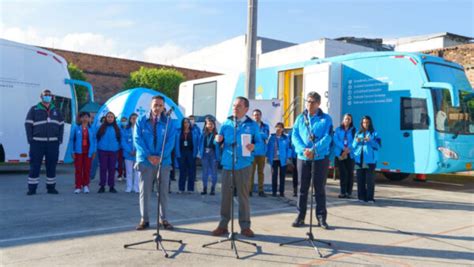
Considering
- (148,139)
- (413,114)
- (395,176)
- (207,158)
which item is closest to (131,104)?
(207,158)

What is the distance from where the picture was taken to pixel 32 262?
191 inches

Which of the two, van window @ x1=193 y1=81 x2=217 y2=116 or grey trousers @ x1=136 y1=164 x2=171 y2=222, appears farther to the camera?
van window @ x1=193 y1=81 x2=217 y2=116

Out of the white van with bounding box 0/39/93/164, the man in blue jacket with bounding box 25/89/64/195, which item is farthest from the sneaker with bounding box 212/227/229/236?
the white van with bounding box 0/39/93/164

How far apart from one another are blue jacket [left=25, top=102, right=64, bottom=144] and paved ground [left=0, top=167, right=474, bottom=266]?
49.7 inches

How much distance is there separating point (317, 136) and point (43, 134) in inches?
232

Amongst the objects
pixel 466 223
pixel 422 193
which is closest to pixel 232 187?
pixel 466 223

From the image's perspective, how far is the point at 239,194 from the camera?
6293mm

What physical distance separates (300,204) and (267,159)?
13.2 ft

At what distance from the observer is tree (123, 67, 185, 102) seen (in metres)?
29.0

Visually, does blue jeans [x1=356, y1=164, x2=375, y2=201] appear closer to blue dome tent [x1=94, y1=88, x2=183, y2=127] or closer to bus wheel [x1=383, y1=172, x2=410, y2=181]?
bus wheel [x1=383, y1=172, x2=410, y2=181]

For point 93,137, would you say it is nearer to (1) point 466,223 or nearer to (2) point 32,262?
(2) point 32,262

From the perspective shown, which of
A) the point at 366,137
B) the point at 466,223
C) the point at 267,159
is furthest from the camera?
the point at 267,159

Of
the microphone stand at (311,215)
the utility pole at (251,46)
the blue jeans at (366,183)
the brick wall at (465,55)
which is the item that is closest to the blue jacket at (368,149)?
the blue jeans at (366,183)

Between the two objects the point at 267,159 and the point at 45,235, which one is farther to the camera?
the point at 267,159
